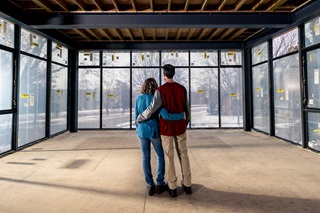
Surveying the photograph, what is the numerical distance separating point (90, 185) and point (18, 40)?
13.3 ft

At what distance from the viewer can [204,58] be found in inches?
324

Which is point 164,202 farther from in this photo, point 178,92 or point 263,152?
point 263,152

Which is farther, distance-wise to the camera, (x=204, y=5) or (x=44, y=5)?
(x=204, y=5)

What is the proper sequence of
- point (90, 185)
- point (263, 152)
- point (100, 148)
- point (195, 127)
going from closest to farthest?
point (90, 185) < point (263, 152) < point (100, 148) < point (195, 127)

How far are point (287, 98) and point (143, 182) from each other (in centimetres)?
482

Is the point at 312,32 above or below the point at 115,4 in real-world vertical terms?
below

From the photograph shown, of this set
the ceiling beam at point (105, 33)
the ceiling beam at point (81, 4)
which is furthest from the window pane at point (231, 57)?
the ceiling beam at point (81, 4)

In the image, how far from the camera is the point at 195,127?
8.23 metres

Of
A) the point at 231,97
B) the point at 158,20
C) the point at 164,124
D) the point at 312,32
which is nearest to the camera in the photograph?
the point at 164,124

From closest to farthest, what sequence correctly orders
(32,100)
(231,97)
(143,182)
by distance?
1. (143,182)
2. (32,100)
3. (231,97)

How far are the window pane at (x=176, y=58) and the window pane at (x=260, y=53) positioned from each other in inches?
94.2

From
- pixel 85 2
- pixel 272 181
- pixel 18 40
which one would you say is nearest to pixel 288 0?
pixel 272 181

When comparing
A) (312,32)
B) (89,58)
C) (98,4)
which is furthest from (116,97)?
(312,32)

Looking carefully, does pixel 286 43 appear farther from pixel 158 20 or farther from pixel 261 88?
pixel 158 20
